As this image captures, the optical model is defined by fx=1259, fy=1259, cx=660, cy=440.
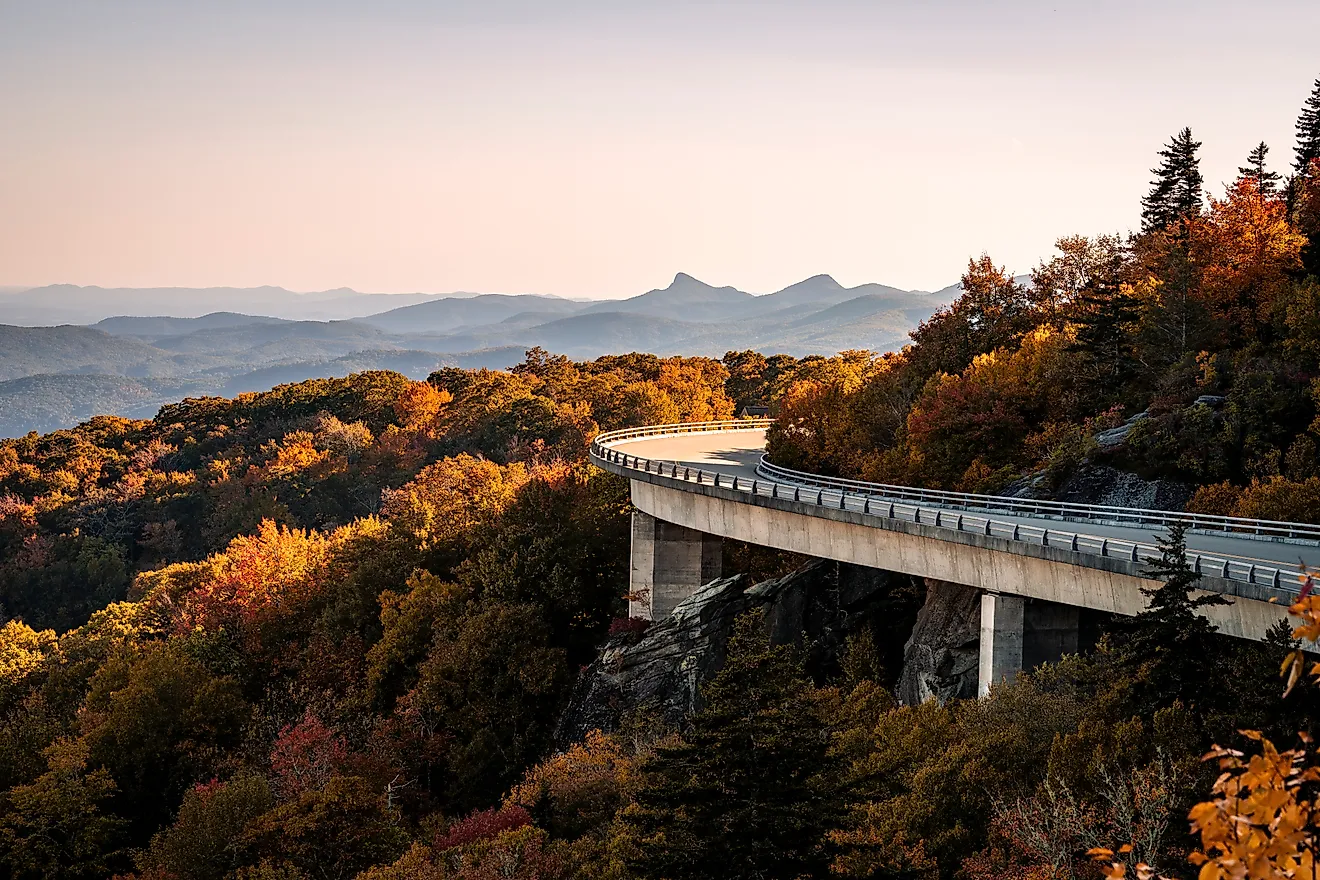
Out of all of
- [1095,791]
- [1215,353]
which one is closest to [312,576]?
[1215,353]

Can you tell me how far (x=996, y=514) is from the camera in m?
40.2

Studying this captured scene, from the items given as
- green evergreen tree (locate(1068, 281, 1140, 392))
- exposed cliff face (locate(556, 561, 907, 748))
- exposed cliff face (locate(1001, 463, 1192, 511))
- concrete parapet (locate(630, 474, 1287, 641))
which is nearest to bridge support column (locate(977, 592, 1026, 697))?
concrete parapet (locate(630, 474, 1287, 641))

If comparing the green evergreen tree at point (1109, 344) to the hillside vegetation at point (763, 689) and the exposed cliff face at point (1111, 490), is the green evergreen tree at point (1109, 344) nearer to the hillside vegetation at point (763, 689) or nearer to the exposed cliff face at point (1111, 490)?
the hillside vegetation at point (763, 689)

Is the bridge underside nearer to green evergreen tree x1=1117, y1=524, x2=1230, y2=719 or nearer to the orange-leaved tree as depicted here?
green evergreen tree x1=1117, y1=524, x2=1230, y2=719

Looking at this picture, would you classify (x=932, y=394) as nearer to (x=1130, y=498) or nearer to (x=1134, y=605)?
(x=1130, y=498)

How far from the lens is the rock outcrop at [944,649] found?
3741cm

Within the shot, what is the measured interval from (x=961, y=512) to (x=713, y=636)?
1063 cm

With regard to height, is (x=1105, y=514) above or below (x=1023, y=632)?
above

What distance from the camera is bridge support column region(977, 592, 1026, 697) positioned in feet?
114

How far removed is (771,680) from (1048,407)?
33142 mm

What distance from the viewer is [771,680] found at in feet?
75.4

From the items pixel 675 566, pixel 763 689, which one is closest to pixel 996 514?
pixel 675 566

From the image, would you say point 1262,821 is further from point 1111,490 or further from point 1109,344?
point 1109,344

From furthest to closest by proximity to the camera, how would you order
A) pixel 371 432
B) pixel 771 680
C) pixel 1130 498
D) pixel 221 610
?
1. pixel 371 432
2. pixel 221 610
3. pixel 1130 498
4. pixel 771 680
